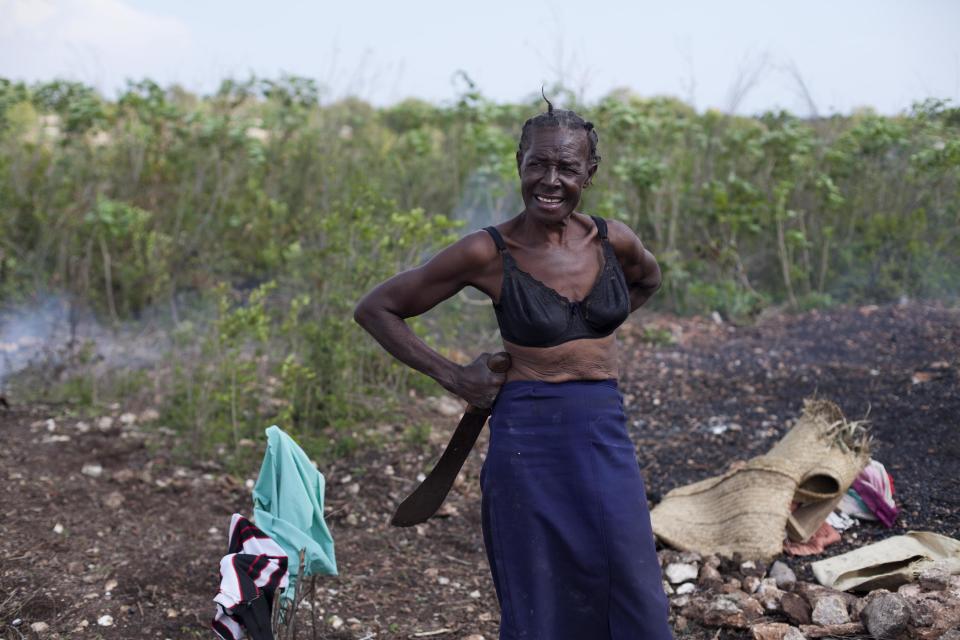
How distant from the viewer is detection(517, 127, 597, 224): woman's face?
8.67 feet

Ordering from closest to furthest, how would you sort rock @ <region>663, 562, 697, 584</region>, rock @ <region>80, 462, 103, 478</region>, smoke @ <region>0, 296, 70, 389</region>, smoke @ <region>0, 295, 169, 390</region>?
rock @ <region>663, 562, 697, 584</region>, rock @ <region>80, 462, 103, 478</region>, smoke @ <region>0, 295, 169, 390</region>, smoke @ <region>0, 296, 70, 389</region>

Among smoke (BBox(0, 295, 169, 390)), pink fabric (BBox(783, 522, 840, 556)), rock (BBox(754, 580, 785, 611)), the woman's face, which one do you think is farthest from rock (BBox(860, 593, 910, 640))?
smoke (BBox(0, 295, 169, 390))

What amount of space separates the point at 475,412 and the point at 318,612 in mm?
1529

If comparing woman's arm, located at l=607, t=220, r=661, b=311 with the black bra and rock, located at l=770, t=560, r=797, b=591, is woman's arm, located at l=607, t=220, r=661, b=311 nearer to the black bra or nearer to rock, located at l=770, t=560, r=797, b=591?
the black bra

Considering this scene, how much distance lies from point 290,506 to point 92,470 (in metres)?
2.31

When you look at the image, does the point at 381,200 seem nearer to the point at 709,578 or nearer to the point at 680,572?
the point at 680,572

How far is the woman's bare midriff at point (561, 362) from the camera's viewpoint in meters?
2.70

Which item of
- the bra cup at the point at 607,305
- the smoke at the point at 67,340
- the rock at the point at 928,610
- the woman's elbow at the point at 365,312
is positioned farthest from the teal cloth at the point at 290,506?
the smoke at the point at 67,340

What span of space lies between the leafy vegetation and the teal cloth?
258cm

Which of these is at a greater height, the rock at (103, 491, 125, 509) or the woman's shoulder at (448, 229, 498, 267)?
the woman's shoulder at (448, 229, 498, 267)

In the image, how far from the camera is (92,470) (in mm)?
5090

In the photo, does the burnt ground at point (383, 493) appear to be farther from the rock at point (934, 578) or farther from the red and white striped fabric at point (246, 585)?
the rock at point (934, 578)

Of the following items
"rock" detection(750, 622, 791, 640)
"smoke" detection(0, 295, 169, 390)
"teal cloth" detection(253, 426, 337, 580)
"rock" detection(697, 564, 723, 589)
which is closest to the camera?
"teal cloth" detection(253, 426, 337, 580)

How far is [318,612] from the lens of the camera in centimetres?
390
